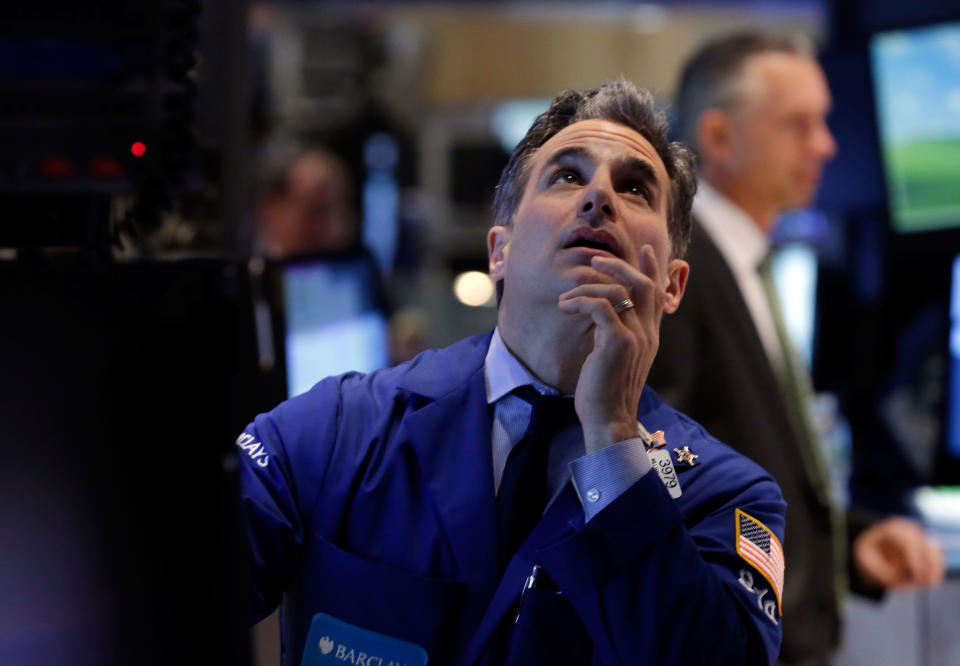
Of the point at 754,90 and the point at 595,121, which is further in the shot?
the point at 754,90

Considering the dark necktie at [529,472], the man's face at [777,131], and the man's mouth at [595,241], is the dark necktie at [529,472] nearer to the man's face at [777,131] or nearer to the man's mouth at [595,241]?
the man's mouth at [595,241]

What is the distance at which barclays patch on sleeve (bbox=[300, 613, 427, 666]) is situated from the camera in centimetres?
92

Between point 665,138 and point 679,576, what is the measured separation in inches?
14.3

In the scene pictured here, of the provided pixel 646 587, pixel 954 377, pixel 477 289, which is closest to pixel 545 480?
pixel 646 587

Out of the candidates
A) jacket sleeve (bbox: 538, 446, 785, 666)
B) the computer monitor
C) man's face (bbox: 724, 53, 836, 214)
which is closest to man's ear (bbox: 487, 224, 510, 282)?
jacket sleeve (bbox: 538, 446, 785, 666)

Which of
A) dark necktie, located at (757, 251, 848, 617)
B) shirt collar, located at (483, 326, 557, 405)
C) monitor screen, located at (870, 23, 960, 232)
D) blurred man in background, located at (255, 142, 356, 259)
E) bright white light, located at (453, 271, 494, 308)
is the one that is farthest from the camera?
blurred man in background, located at (255, 142, 356, 259)

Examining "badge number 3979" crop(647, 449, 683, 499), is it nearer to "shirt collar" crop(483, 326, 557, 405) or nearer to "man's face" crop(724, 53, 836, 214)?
"shirt collar" crop(483, 326, 557, 405)

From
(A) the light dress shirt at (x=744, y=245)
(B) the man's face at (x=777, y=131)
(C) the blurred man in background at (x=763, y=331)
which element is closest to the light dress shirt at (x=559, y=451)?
(C) the blurred man in background at (x=763, y=331)

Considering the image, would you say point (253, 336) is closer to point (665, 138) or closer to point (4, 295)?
point (4, 295)

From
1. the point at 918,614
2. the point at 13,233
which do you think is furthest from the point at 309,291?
the point at 918,614

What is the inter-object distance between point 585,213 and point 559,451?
0.64 ft

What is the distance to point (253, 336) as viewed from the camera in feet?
3.28

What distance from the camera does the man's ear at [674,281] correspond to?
0.95 m

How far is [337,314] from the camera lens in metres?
2.22
